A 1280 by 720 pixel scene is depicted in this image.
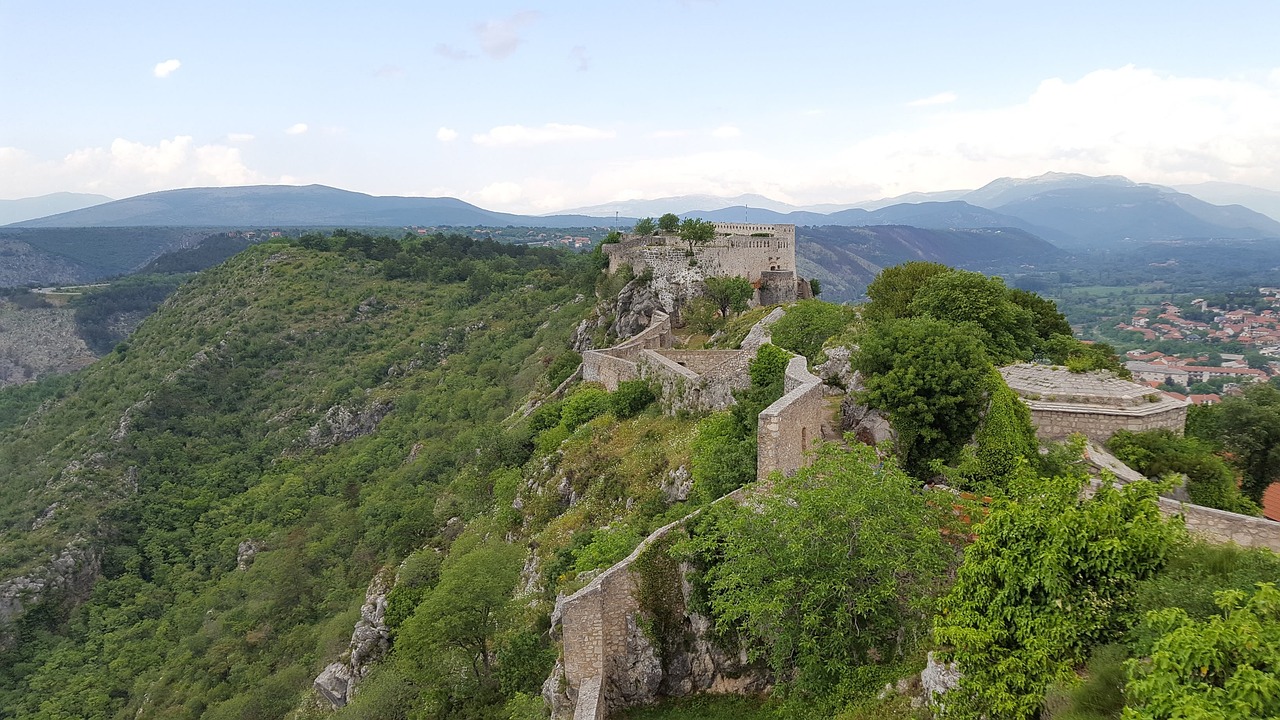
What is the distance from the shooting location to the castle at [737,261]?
41.8 meters

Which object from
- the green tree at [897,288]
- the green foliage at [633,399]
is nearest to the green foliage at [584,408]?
the green foliage at [633,399]

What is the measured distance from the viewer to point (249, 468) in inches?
2076

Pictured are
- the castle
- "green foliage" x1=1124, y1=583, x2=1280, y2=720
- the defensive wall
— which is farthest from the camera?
the castle

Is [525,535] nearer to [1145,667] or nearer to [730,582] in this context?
[730,582]

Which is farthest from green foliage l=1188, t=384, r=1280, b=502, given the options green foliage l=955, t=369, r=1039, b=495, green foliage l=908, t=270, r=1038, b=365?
green foliage l=908, t=270, r=1038, b=365

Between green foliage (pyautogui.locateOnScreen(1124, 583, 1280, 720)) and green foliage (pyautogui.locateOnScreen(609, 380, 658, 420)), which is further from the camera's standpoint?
green foliage (pyautogui.locateOnScreen(609, 380, 658, 420))

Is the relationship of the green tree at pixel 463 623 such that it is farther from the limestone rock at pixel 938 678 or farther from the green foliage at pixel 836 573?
the limestone rock at pixel 938 678

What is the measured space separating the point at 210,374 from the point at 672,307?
4509 centimetres

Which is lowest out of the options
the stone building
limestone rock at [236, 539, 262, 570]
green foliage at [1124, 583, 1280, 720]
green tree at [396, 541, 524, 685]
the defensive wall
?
limestone rock at [236, 539, 262, 570]

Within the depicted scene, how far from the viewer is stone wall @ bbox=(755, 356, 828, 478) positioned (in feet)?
46.4

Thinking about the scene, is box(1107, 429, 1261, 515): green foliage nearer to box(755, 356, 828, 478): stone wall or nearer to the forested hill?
box(755, 356, 828, 478): stone wall

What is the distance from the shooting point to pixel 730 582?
1125cm

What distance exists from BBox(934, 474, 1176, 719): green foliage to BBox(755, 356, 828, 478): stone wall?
5.22m

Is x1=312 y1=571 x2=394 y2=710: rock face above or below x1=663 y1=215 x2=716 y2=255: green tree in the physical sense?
below
